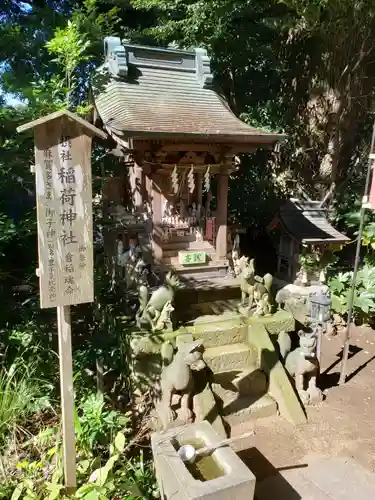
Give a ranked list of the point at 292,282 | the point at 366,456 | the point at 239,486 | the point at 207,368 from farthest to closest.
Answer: the point at 292,282, the point at 207,368, the point at 366,456, the point at 239,486

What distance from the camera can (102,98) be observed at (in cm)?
710

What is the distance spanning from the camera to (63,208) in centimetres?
325

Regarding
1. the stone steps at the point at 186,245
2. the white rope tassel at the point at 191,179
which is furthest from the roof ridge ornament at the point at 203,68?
the stone steps at the point at 186,245

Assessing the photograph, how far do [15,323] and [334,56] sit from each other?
35.6 feet

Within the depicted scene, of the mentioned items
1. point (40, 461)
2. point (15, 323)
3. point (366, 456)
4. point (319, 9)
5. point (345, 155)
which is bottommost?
point (366, 456)

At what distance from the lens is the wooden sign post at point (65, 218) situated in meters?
3.13

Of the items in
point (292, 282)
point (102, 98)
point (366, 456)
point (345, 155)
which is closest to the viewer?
point (366, 456)

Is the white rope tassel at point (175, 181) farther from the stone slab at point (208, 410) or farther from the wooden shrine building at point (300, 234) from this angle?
the wooden shrine building at point (300, 234)

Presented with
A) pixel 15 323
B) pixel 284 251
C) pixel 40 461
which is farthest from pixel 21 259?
pixel 284 251

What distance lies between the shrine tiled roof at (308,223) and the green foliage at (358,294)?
105cm

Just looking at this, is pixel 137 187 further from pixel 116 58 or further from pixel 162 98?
pixel 116 58

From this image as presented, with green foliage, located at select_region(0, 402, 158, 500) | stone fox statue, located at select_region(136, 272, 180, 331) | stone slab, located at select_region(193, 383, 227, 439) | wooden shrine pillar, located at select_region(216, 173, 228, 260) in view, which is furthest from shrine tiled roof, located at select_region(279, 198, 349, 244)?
green foliage, located at select_region(0, 402, 158, 500)

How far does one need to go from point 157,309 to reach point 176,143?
2.85 meters

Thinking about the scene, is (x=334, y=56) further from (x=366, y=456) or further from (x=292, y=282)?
(x=366, y=456)
